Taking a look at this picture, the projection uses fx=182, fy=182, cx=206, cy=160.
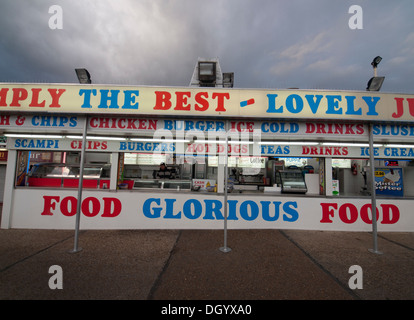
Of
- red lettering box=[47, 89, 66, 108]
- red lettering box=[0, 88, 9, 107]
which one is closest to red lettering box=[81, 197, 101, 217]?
red lettering box=[47, 89, 66, 108]

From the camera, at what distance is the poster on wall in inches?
342

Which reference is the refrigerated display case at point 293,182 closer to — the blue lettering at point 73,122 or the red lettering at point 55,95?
the blue lettering at point 73,122

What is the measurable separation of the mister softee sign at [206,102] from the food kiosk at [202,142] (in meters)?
0.03

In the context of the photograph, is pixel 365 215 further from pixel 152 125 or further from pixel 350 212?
pixel 152 125

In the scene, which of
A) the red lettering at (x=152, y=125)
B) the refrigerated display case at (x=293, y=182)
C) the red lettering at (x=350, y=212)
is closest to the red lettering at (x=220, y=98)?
the red lettering at (x=152, y=125)

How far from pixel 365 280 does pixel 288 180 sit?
4.77 meters

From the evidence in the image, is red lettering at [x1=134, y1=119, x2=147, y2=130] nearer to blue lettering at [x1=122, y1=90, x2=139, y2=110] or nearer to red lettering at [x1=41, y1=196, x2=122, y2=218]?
blue lettering at [x1=122, y1=90, x2=139, y2=110]

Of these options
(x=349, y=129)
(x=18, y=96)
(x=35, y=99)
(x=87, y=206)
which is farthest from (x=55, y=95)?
(x=349, y=129)

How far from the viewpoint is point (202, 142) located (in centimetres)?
688

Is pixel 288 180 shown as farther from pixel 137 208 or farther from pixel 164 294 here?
pixel 164 294

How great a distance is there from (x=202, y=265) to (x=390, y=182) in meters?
10.4

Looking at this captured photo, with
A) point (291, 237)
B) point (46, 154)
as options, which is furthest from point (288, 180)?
point (46, 154)

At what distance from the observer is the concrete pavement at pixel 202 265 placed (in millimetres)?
2791

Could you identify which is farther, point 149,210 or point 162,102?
point 149,210
